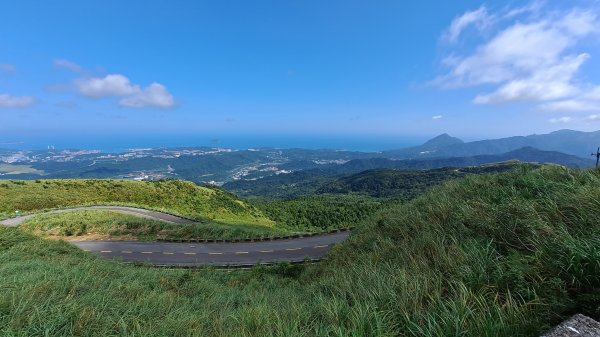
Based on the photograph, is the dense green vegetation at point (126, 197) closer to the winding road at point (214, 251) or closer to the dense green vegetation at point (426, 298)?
the winding road at point (214, 251)

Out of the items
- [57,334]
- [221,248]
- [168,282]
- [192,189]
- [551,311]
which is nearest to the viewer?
[551,311]

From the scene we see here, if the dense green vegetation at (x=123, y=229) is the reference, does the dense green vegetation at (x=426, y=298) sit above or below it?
above

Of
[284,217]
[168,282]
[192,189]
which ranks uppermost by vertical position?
[168,282]

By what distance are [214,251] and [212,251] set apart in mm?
146

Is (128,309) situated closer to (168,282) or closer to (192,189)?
(168,282)

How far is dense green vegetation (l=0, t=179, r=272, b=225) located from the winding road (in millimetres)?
15955

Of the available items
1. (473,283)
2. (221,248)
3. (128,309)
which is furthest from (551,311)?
(221,248)

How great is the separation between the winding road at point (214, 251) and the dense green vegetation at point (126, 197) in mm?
15955

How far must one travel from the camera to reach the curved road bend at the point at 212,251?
19.7 metres

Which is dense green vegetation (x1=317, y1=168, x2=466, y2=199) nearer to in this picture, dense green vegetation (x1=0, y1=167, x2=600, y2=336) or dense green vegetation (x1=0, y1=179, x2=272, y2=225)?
dense green vegetation (x1=0, y1=179, x2=272, y2=225)

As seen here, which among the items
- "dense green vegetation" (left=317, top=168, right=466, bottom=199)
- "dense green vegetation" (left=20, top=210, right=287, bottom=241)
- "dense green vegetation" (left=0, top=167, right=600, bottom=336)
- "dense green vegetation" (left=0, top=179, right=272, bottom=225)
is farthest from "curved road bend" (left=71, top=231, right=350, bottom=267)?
"dense green vegetation" (left=317, top=168, right=466, bottom=199)

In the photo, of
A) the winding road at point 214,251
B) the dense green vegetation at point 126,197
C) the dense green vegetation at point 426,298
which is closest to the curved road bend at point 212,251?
the winding road at point 214,251

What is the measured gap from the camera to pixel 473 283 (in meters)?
3.58

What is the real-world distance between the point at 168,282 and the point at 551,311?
6.83 meters
